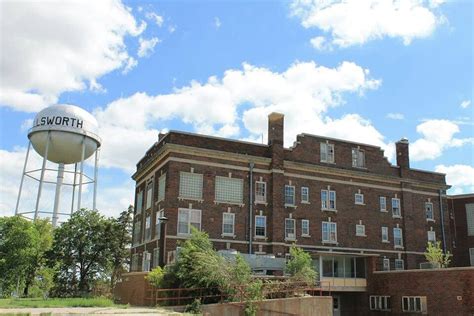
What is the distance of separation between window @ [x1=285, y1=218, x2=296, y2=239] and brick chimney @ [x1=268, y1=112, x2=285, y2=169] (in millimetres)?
4894

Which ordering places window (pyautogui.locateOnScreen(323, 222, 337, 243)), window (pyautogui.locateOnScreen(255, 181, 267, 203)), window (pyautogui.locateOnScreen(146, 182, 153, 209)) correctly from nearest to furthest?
A: 1. window (pyautogui.locateOnScreen(255, 181, 267, 203))
2. window (pyautogui.locateOnScreen(146, 182, 153, 209))
3. window (pyautogui.locateOnScreen(323, 222, 337, 243))

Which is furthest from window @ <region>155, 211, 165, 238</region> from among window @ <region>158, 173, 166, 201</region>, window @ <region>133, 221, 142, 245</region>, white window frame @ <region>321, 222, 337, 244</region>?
white window frame @ <region>321, 222, 337, 244</region>

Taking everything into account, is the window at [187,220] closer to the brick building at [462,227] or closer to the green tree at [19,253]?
the green tree at [19,253]

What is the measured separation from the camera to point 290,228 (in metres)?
46.0

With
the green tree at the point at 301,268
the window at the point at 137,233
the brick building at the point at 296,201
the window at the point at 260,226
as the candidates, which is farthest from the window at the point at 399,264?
the window at the point at 137,233

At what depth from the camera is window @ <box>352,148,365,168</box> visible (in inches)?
2017

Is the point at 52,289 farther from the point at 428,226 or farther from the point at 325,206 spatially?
the point at 428,226

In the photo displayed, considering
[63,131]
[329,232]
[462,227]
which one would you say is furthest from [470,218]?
[63,131]

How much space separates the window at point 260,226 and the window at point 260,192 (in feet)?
4.93

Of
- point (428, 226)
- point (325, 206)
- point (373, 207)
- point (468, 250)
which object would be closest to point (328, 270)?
point (325, 206)

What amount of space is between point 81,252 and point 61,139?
11309 mm

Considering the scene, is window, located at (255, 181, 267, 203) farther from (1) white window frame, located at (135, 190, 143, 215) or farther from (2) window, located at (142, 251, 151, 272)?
(1) white window frame, located at (135, 190, 143, 215)

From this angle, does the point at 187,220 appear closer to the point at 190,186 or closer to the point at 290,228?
the point at 190,186

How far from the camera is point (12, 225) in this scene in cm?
4897
